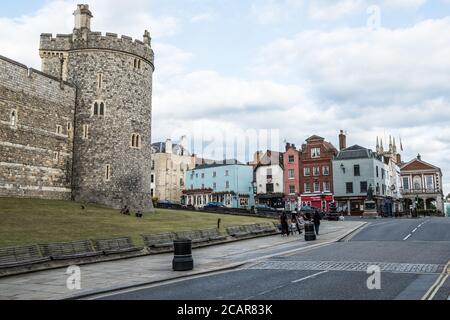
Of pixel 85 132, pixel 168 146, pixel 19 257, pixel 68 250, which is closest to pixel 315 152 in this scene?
pixel 168 146

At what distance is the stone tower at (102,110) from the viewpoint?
1654 inches

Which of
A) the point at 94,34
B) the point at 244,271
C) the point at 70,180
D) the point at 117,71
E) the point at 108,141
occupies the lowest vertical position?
the point at 244,271

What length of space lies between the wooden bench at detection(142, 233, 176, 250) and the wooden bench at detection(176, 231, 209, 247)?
1.23 m

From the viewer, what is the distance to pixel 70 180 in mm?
41875

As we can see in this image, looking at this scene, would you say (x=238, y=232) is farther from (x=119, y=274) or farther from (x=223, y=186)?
(x=223, y=186)

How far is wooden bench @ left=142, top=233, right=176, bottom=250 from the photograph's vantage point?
21297mm

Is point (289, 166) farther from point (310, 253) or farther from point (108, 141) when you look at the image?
point (310, 253)

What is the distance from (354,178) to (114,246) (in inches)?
2239

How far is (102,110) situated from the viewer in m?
42.9

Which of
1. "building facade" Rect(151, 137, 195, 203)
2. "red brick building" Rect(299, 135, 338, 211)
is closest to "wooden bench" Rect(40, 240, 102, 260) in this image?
"red brick building" Rect(299, 135, 338, 211)

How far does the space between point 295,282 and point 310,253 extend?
26.3 ft

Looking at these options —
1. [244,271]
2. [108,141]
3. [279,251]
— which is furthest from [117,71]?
[244,271]

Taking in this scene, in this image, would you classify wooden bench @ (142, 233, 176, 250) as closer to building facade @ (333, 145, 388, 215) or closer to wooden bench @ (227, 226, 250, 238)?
wooden bench @ (227, 226, 250, 238)

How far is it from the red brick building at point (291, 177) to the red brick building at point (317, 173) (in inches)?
27.8
